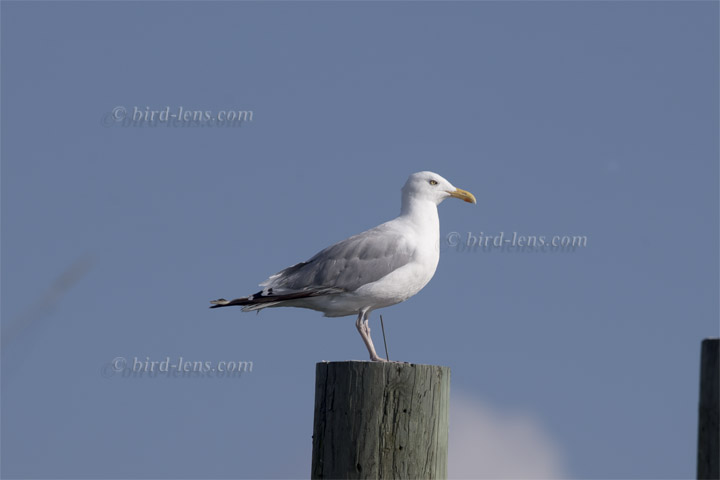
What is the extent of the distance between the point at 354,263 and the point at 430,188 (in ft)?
5.25

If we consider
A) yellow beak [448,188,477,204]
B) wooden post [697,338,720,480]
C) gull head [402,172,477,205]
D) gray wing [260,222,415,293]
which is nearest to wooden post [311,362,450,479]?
wooden post [697,338,720,480]

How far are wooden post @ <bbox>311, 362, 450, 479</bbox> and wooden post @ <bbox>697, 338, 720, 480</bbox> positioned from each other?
2.21 metres

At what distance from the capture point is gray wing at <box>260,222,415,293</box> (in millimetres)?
10281

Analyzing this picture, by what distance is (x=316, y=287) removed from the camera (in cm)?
1034

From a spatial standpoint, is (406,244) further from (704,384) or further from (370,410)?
(704,384)

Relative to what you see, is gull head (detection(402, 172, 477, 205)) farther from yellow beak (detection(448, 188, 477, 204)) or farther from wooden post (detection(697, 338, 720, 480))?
wooden post (detection(697, 338, 720, 480))

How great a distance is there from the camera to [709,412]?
16.0 ft

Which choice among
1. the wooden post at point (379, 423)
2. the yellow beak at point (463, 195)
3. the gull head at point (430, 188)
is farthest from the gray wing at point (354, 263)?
the wooden post at point (379, 423)

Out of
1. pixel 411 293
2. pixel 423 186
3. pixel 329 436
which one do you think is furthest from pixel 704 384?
pixel 423 186

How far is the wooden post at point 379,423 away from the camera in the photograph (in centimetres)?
656

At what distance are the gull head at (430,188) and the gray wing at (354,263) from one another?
0.74 meters

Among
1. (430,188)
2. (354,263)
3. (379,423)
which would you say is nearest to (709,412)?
(379,423)

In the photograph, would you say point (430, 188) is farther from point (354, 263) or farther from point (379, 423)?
point (379, 423)

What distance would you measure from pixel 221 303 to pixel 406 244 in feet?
7.30
